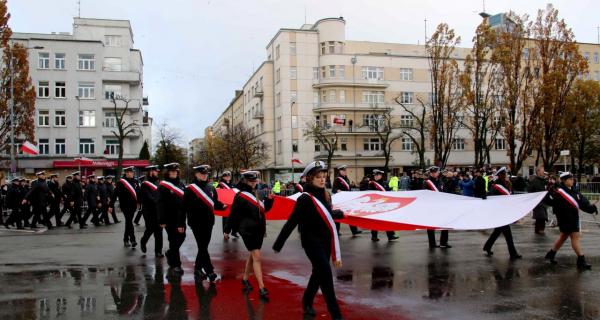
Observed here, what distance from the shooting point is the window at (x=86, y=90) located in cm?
5678

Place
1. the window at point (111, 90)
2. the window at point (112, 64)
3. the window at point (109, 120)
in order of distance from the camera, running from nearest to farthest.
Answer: the window at point (109, 120) < the window at point (111, 90) < the window at point (112, 64)

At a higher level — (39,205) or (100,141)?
(100,141)

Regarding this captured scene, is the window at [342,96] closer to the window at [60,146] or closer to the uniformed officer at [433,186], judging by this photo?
the window at [60,146]

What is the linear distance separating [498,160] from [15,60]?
53.9 m

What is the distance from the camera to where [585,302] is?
7.62m

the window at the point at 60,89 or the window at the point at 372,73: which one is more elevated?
the window at the point at 372,73

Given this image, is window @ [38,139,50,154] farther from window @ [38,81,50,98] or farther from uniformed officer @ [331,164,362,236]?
uniformed officer @ [331,164,362,236]

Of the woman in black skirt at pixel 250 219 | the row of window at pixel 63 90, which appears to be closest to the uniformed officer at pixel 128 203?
the woman in black skirt at pixel 250 219

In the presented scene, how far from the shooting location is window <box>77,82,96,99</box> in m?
56.8

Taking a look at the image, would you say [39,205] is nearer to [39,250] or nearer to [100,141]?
[39,250]

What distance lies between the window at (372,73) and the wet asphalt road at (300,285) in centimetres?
5132

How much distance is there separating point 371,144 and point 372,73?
8355 millimetres

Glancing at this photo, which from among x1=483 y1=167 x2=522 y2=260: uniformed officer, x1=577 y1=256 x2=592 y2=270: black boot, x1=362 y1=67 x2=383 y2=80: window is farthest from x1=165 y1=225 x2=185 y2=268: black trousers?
x1=362 y1=67 x2=383 y2=80: window

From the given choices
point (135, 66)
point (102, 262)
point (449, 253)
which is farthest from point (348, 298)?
point (135, 66)
